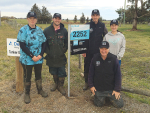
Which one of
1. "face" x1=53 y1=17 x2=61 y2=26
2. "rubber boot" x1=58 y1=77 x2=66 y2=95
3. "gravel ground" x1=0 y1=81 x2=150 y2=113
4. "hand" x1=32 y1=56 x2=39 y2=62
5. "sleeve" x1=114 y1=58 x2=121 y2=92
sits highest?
"face" x1=53 y1=17 x2=61 y2=26

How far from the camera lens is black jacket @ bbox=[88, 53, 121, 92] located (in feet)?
10.6

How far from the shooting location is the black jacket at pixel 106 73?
127 inches

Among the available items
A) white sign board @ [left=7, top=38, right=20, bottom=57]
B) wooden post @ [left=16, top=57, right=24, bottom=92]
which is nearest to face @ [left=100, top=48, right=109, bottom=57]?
white sign board @ [left=7, top=38, right=20, bottom=57]

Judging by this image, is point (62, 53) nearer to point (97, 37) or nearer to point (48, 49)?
point (48, 49)

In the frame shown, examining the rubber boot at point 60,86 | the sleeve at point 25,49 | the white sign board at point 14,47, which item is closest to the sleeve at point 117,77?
the rubber boot at point 60,86

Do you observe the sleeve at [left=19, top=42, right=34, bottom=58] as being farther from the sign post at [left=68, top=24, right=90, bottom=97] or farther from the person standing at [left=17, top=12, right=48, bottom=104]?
the sign post at [left=68, top=24, right=90, bottom=97]

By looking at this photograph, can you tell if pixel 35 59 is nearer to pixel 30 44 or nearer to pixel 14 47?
pixel 30 44

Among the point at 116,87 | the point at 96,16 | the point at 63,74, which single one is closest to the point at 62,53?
the point at 63,74

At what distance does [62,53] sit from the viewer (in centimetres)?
368

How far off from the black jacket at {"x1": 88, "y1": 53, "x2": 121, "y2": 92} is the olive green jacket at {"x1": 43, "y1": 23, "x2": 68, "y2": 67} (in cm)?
89

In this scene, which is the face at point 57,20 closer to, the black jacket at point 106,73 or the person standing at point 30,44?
the person standing at point 30,44

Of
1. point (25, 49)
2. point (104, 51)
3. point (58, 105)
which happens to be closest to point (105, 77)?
point (104, 51)

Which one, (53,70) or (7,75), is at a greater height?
(53,70)

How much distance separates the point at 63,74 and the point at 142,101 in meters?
2.17
